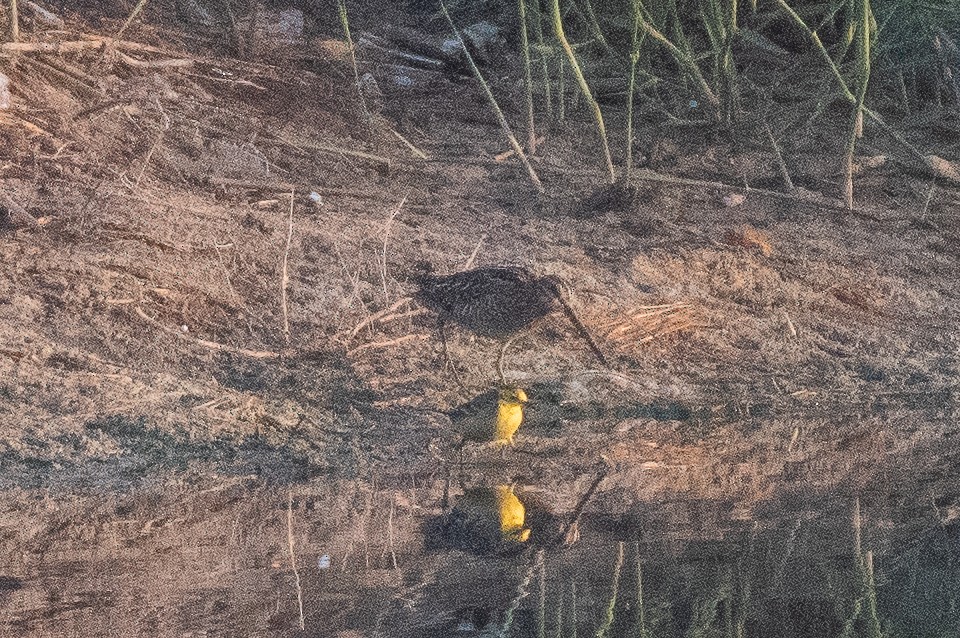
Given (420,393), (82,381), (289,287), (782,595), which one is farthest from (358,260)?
(782,595)

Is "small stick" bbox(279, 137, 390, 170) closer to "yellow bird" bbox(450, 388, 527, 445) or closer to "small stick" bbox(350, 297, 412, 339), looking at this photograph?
"small stick" bbox(350, 297, 412, 339)

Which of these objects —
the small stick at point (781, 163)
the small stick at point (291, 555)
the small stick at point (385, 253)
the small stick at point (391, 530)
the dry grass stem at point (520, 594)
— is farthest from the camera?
the small stick at point (781, 163)

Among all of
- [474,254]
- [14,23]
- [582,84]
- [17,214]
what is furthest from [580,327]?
[14,23]

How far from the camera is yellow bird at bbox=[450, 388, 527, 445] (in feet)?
13.2

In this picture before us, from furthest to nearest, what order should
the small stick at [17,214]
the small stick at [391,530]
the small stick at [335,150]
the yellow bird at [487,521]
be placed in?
1. the small stick at [335,150]
2. the small stick at [17,214]
3. the yellow bird at [487,521]
4. the small stick at [391,530]

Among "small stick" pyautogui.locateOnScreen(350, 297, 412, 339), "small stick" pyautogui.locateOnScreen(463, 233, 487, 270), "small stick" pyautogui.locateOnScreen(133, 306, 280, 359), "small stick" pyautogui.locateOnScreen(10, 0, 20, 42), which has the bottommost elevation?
"small stick" pyautogui.locateOnScreen(133, 306, 280, 359)

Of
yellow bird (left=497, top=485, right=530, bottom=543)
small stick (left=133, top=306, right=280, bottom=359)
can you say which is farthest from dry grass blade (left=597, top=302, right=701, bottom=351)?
small stick (left=133, top=306, right=280, bottom=359)

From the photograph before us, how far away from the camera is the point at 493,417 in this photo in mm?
4043

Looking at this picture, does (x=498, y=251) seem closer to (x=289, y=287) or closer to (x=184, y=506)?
(x=289, y=287)

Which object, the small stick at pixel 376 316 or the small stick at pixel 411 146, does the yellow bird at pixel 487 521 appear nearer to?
the small stick at pixel 376 316

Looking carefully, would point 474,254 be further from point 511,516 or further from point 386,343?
point 511,516

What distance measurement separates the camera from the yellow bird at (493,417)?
404 centimetres

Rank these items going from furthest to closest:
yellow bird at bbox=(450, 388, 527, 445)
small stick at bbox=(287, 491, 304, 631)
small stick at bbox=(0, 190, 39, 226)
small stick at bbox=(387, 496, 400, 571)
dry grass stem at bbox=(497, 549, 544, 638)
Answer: small stick at bbox=(0, 190, 39, 226), yellow bird at bbox=(450, 388, 527, 445), small stick at bbox=(387, 496, 400, 571), small stick at bbox=(287, 491, 304, 631), dry grass stem at bbox=(497, 549, 544, 638)

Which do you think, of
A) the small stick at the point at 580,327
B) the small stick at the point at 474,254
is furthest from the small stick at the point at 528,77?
the small stick at the point at 580,327
